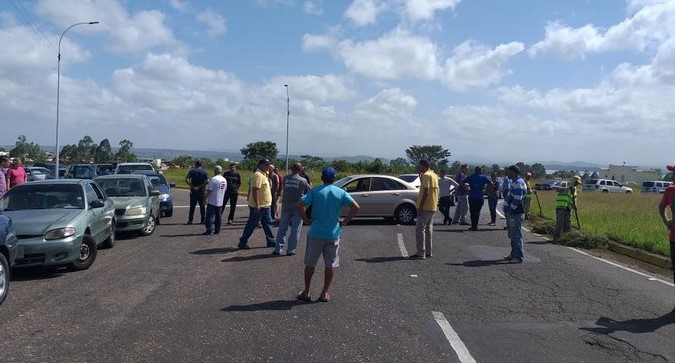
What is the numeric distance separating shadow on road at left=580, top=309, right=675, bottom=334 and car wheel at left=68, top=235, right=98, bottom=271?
7.32 m

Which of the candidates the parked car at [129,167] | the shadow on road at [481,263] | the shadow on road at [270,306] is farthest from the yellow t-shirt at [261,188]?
the parked car at [129,167]

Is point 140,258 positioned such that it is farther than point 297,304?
Yes

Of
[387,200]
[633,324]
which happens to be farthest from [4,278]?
[387,200]

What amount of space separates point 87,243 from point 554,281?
24.2 ft

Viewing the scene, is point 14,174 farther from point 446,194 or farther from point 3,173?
point 446,194

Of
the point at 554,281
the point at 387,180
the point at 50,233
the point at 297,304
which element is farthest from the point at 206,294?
the point at 387,180

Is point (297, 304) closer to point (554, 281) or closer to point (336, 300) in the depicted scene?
point (336, 300)

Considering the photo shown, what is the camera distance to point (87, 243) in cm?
952

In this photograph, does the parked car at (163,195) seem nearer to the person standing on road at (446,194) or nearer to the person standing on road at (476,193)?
the person standing on road at (446,194)

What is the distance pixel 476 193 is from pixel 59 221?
1049cm

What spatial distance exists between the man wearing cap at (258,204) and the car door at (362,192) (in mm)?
5234

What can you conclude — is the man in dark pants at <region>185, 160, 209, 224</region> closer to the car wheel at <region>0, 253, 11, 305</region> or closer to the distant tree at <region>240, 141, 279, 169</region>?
the car wheel at <region>0, 253, 11, 305</region>

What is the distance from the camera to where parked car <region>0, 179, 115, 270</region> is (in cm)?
862

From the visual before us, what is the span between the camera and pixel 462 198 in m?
17.3
